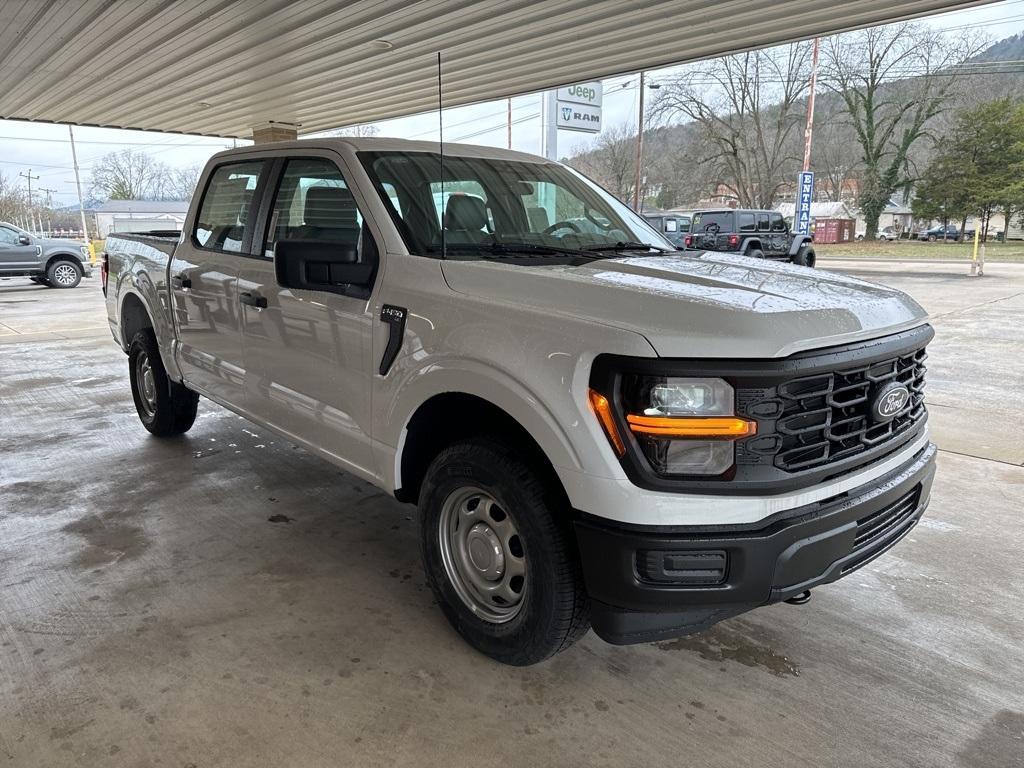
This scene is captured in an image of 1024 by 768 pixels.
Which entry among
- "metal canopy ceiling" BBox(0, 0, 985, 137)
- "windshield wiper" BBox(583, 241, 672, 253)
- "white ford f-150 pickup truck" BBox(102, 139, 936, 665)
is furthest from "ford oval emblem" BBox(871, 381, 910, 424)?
"metal canopy ceiling" BBox(0, 0, 985, 137)

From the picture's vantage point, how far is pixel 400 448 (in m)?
2.84

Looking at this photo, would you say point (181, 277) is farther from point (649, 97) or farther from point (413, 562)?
point (649, 97)

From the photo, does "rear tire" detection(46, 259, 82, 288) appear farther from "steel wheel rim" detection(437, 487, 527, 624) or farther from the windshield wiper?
"steel wheel rim" detection(437, 487, 527, 624)

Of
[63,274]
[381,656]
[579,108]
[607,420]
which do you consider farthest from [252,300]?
[63,274]

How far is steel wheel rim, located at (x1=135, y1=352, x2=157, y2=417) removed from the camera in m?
5.29

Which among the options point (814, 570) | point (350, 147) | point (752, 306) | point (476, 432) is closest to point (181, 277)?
point (350, 147)

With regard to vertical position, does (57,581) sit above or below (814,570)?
below

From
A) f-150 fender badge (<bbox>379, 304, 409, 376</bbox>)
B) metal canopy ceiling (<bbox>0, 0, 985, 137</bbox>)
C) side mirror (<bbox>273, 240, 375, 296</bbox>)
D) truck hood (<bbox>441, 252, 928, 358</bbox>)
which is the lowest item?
f-150 fender badge (<bbox>379, 304, 409, 376</bbox>)

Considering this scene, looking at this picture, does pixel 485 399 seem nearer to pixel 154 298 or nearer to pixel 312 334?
pixel 312 334

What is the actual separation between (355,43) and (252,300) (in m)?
6.88

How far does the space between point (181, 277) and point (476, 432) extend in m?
2.73

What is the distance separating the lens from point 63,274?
18328mm

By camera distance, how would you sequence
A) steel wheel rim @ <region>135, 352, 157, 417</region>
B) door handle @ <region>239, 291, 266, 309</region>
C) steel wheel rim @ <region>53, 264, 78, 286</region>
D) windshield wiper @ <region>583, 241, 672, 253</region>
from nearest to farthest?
windshield wiper @ <region>583, 241, 672, 253</region> < door handle @ <region>239, 291, 266, 309</region> < steel wheel rim @ <region>135, 352, 157, 417</region> < steel wheel rim @ <region>53, 264, 78, 286</region>

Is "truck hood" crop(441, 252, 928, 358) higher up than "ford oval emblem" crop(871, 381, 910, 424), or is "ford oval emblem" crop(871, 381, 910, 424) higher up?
"truck hood" crop(441, 252, 928, 358)
